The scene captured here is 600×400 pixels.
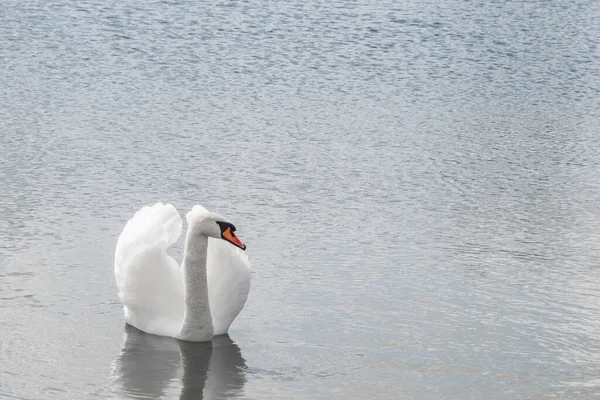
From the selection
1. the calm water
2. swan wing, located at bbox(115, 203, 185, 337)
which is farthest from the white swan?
the calm water

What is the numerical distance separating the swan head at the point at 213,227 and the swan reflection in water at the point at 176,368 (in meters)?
0.66

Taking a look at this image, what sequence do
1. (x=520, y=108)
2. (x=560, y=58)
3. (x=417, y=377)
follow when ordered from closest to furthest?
(x=417, y=377)
(x=520, y=108)
(x=560, y=58)

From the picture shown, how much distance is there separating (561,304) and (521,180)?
391cm

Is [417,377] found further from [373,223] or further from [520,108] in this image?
[520,108]

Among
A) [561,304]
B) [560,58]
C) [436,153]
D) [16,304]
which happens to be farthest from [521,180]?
[560,58]

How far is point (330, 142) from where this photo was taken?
43.3 ft

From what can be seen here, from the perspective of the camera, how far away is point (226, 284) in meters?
7.36

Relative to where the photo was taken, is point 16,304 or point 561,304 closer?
point 16,304

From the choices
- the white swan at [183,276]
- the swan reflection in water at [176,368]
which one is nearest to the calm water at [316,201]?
the swan reflection in water at [176,368]

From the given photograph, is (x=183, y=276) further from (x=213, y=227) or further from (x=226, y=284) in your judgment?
(x=213, y=227)

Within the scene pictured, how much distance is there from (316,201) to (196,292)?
3.49 metres

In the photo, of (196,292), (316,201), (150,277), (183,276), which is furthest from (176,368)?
(316,201)

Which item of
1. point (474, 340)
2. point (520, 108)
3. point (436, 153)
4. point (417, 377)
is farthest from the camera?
point (520, 108)

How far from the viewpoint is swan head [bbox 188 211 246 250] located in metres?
7.11
